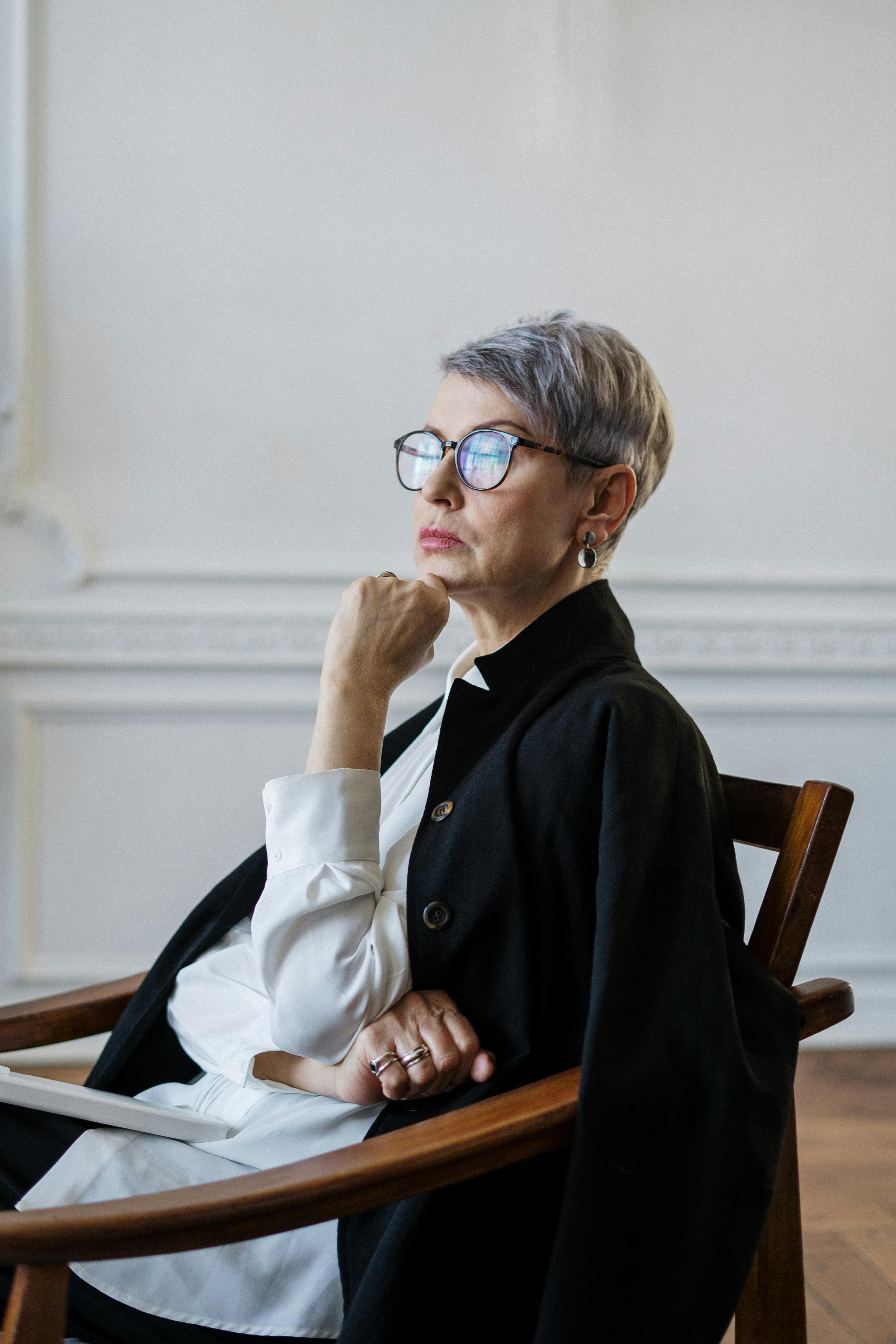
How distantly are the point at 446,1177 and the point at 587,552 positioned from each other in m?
0.71

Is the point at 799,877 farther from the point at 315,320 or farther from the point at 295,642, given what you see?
the point at 315,320

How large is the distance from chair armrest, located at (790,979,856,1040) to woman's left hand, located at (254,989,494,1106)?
0.29 m

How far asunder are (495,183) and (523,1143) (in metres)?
2.33

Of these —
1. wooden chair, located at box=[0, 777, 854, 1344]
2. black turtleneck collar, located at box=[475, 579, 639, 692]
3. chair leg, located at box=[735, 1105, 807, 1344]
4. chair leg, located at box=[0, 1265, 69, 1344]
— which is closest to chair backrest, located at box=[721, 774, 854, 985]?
wooden chair, located at box=[0, 777, 854, 1344]

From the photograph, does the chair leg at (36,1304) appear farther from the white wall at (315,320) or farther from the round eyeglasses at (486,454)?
the white wall at (315,320)

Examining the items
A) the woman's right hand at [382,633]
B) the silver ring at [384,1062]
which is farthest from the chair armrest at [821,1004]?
the woman's right hand at [382,633]

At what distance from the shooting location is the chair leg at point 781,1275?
99 centimetres

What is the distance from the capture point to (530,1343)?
897mm

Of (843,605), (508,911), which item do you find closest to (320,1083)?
(508,911)

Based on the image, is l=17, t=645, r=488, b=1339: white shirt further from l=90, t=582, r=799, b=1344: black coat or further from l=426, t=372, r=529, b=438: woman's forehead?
l=426, t=372, r=529, b=438: woman's forehead

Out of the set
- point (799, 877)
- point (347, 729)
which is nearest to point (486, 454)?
point (347, 729)

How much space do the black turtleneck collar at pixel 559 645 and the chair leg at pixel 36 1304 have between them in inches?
26.6

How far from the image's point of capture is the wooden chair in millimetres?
676

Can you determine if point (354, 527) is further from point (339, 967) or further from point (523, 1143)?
point (523, 1143)
